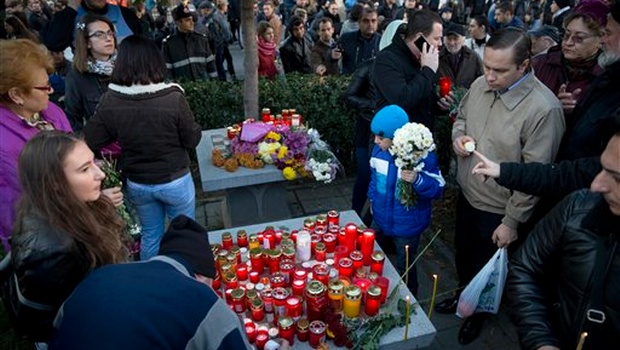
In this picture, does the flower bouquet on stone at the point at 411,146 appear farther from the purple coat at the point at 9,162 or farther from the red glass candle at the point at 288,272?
the purple coat at the point at 9,162

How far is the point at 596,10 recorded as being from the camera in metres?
3.23

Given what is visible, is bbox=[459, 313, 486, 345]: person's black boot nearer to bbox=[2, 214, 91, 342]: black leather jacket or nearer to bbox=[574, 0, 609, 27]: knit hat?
bbox=[574, 0, 609, 27]: knit hat

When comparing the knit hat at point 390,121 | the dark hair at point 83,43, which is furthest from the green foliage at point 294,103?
the knit hat at point 390,121

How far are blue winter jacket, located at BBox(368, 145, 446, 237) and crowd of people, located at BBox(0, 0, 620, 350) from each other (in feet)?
0.04

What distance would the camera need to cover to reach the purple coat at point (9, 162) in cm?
255

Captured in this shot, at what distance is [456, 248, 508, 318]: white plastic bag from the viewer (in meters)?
2.96

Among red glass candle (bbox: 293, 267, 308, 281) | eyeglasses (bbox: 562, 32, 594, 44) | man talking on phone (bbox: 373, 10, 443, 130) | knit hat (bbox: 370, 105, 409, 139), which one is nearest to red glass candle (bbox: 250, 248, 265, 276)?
red glass candle (bbox: 293, 267, 308, 281)

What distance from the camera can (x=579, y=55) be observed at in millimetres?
3238

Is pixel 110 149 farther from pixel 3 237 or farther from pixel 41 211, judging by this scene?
pixel 41 211

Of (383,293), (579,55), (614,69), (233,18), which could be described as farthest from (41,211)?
(233,18)

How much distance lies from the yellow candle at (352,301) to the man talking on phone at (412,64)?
1.70 m

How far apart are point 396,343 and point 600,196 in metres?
1.12

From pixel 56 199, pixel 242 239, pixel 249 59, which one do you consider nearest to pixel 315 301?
pixel 242 239

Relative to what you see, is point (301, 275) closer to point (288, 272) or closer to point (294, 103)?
point (288, 272)
